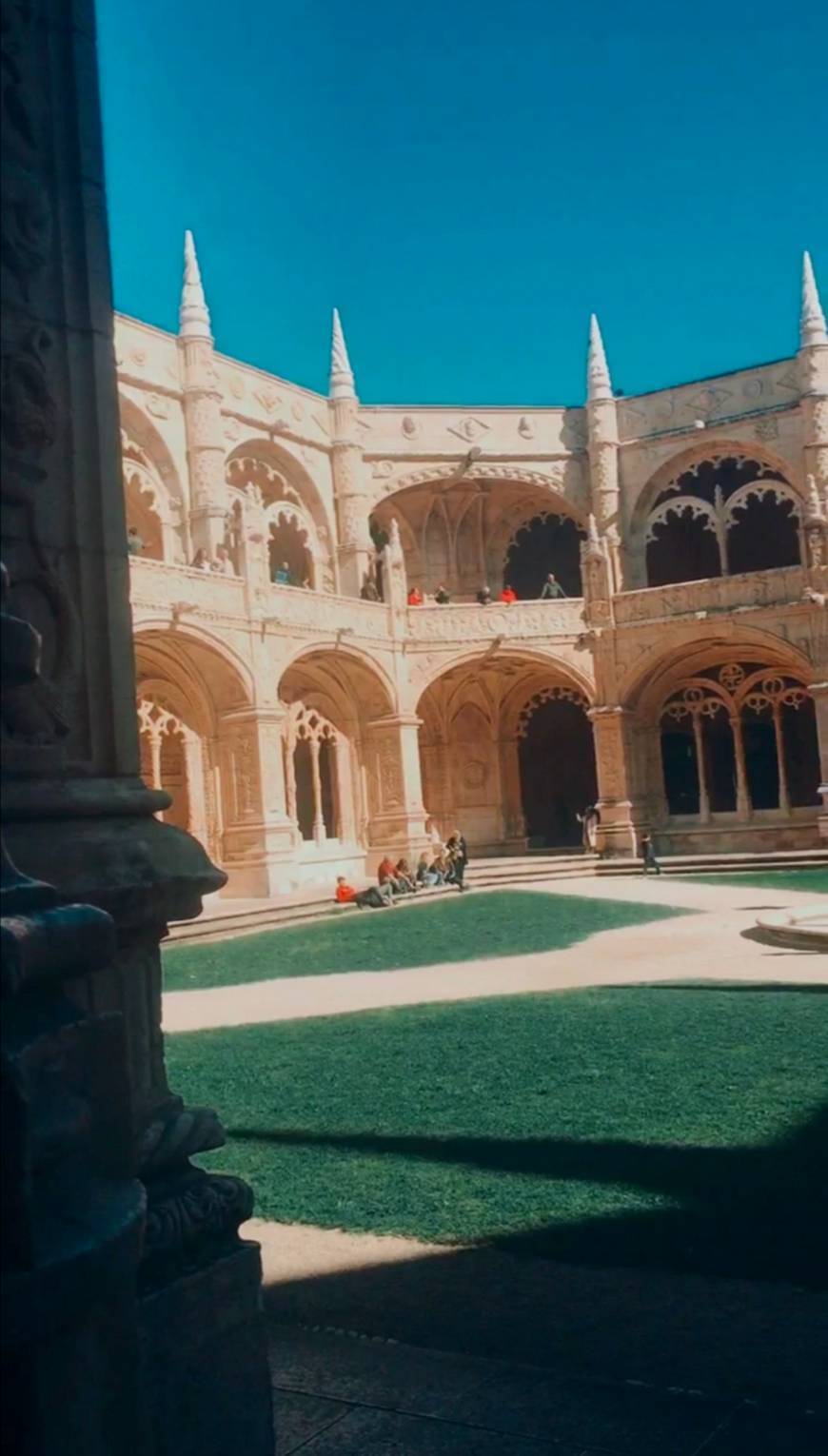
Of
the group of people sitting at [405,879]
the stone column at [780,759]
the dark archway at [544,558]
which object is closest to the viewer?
the group of people sitting at [405,879]

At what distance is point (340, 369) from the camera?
28422 mm

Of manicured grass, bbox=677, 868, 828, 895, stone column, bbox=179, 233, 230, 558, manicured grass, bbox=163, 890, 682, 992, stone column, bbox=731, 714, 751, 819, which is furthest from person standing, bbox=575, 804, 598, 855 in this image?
stone column, bbox=179, 233, 230, 558

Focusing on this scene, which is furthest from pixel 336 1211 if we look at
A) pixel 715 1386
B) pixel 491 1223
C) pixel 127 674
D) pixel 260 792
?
pixel 260 792

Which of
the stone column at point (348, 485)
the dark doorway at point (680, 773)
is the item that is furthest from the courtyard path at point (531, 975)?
the stone column at point (348, 485)

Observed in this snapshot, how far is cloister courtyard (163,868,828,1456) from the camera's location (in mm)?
2594

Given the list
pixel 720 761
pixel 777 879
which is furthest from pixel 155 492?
pixel 720 761

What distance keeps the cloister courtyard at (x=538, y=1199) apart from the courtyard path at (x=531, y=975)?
0.08 m

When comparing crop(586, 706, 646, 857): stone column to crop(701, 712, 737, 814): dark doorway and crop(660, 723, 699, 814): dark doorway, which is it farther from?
crop(660, 723, 699, 814): dark doorway

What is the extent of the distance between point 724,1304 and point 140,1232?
1.94m

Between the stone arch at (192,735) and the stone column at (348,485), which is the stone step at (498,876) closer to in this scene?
the stone arch at (192,735)

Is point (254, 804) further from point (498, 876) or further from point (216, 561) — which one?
point (498, 876)

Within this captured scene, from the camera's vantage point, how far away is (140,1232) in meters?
1.85

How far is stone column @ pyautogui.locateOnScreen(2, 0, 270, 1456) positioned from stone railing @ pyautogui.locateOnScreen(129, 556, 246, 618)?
16.4m

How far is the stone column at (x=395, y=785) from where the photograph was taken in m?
25.2
